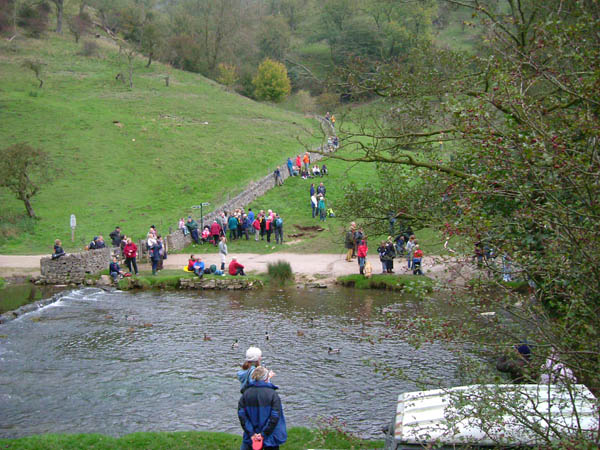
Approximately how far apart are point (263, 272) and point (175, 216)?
12.7 m

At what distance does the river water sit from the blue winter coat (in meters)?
2.23

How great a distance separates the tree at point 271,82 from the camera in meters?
76.6

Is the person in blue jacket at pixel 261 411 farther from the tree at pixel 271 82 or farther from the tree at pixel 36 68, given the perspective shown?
the tree at pixel 271 82

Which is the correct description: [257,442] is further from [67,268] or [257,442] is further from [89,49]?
[89,49]

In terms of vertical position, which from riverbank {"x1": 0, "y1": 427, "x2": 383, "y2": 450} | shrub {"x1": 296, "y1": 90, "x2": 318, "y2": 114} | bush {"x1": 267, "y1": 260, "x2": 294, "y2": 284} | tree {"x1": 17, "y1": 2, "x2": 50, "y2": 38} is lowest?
riverbank {"x1": 0, "y1": 427, "x2": 383, "y2": 450}

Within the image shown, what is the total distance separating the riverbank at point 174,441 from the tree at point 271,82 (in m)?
69.3

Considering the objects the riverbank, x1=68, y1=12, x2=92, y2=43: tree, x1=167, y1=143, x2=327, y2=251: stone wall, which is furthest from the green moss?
x1=68, y1=12, x2=92, y2=43: tree

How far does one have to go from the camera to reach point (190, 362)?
15.2 metres

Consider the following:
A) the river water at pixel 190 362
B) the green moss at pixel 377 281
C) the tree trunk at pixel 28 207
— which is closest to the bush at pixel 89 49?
the tree trunk at pixel 28 207

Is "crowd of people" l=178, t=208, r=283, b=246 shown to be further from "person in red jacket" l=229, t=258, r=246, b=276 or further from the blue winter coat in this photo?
the blue winter coat

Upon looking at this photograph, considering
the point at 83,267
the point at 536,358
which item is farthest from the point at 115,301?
the point at 536,358

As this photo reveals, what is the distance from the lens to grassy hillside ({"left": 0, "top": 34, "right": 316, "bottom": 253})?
124 ft

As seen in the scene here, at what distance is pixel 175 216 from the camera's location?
37.5 m

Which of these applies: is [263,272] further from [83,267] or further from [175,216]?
[175,216]
